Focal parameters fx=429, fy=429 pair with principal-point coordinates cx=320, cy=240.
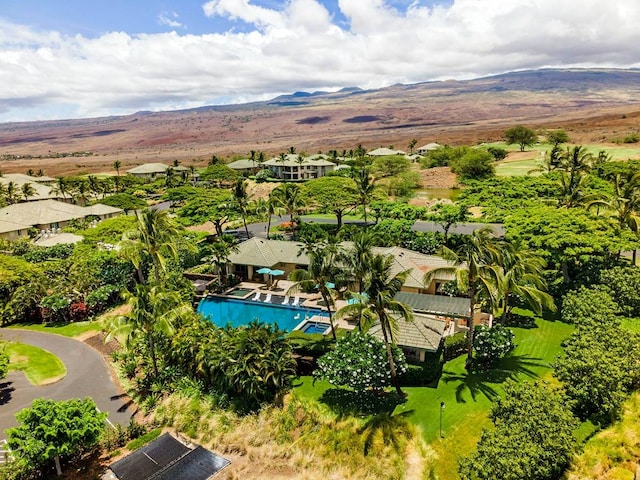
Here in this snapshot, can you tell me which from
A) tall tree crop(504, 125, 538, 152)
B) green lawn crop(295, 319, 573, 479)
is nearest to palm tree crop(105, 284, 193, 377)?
green lawn crop(295, 319, 573, 479)

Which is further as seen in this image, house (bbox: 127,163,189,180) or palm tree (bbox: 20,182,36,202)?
house (bbox: 127,163,189,180)

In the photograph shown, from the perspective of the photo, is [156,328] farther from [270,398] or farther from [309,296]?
→ [309,296]

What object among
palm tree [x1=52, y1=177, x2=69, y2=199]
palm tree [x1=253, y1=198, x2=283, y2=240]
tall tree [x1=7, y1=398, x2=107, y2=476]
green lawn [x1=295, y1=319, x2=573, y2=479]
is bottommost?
green lawn [x1=295, y1=319, x2=573, y2=479]

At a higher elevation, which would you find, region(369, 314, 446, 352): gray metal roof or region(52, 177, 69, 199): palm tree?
region(52, 177, 69, 199): palm tree

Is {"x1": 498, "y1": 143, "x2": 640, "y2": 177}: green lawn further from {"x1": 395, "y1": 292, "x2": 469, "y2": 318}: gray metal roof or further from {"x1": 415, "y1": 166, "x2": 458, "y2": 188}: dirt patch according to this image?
{"x1": 395, "y1": 292, "x2": 469, "y2": 318}: gray metal roof

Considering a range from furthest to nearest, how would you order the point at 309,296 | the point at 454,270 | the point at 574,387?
1. the point at 309,296
2. the point at 454,270
3. the point at 574,387

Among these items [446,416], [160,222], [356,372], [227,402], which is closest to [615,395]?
[446,416]

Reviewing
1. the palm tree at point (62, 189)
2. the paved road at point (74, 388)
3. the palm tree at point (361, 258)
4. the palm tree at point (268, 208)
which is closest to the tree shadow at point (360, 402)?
the palm tree at point (361, 258)

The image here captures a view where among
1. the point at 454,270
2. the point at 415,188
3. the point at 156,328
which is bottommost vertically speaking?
the point at 415,188
